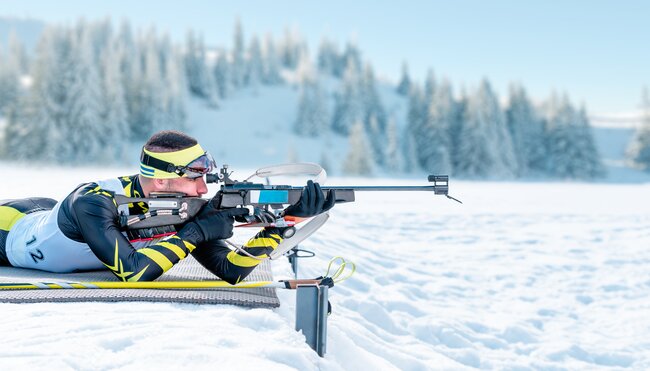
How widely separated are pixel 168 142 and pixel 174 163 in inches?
6.9

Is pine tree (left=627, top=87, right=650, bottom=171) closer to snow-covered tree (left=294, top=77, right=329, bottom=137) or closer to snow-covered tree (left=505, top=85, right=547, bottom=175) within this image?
snow-covered tree (left=505, top=85, right=547, bottom=175)

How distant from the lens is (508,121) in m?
66.6

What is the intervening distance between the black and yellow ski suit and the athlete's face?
265mm

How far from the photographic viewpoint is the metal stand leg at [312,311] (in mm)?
3557

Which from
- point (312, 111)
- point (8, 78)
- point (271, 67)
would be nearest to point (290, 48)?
point (271, 67)

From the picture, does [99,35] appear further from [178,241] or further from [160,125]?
[178,241]

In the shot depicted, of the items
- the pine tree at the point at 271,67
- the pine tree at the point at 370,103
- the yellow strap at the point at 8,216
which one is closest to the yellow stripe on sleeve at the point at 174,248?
the yellow strap at the point at 8,216

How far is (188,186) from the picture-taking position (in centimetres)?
431

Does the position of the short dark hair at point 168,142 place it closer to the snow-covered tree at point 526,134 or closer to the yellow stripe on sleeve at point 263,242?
the yellow stripe on sleeve at point 263,242

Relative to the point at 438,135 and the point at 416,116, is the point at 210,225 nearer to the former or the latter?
the point at 438,135

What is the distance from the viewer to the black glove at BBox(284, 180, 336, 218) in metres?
4.01

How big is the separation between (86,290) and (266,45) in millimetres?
91583

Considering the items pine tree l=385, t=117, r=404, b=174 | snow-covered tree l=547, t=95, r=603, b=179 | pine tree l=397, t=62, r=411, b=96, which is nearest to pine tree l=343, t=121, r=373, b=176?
pine tree l=385, t=117, r=404, b=174

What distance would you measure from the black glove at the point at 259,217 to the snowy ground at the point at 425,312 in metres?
0.66
